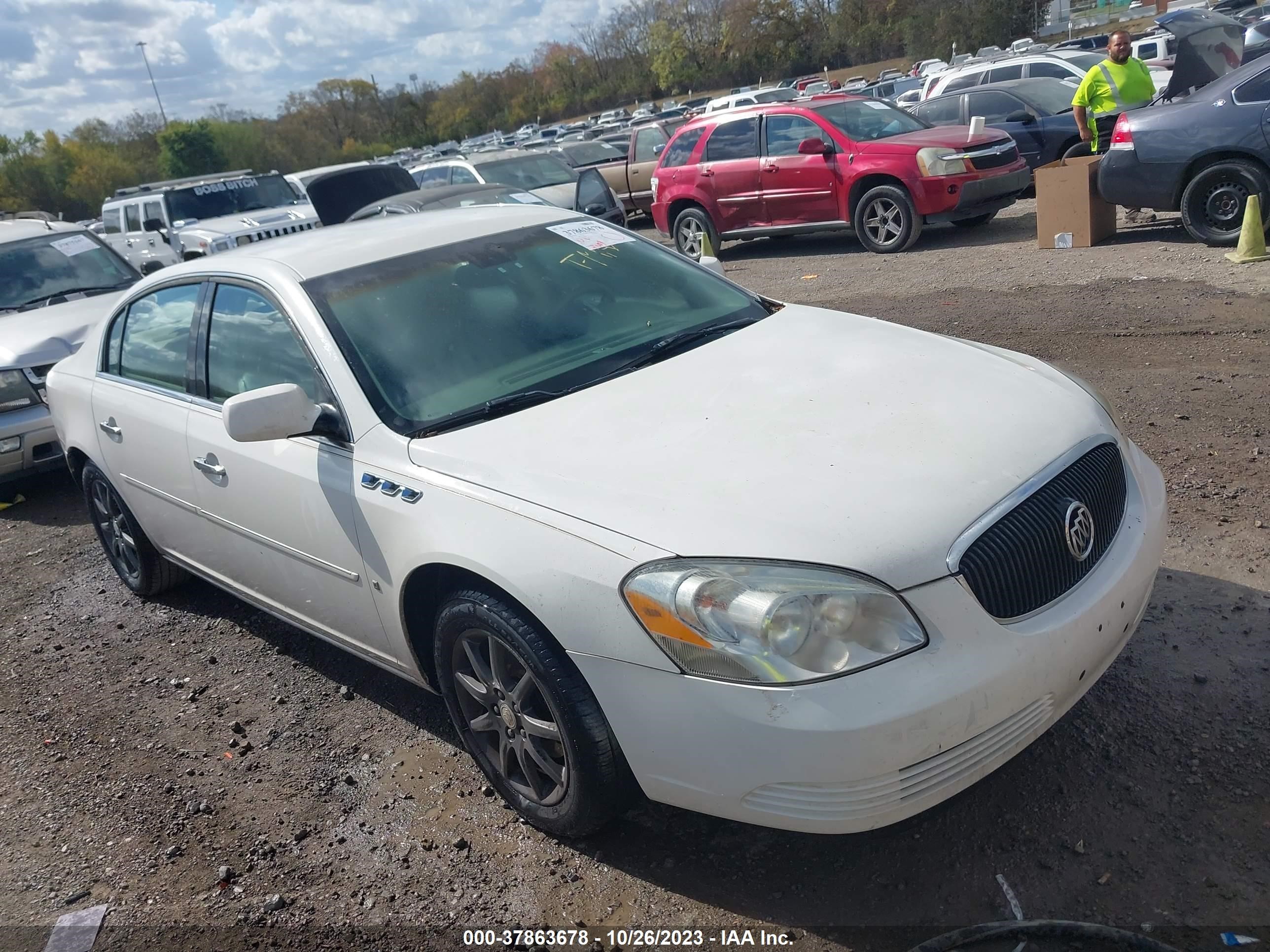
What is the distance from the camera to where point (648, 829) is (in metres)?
3.06

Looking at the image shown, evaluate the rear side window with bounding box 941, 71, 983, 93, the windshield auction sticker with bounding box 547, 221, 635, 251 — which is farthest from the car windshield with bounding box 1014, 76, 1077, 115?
the windshield auction sticker with bounding box 547, 221, 635, 251

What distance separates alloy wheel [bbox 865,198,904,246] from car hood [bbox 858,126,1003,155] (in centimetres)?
54

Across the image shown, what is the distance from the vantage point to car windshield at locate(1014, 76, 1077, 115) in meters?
13.4

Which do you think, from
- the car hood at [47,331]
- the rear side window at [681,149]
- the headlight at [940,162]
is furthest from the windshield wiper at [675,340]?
the rear side window at [681,149]

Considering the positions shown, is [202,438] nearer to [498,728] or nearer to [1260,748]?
[498,728]

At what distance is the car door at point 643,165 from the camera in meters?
18.2

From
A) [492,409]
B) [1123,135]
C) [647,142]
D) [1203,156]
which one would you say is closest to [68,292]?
[492,409]

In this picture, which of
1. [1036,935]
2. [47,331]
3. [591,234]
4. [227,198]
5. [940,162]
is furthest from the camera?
[227,198]

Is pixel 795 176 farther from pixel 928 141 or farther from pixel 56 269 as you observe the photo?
pixel 56 269

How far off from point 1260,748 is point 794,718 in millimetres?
1538

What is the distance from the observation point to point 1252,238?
821 centimetres

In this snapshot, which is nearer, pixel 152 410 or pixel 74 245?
pixel 152 410

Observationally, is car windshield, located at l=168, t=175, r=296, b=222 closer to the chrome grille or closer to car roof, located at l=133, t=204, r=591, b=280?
car roof, located at l=133, t=204, r=591, b=280

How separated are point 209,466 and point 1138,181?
27.1 feet
